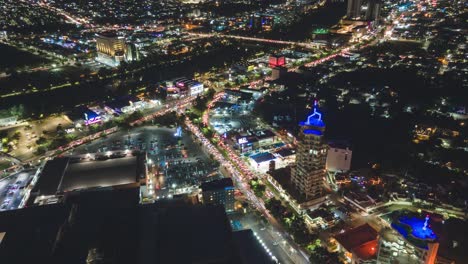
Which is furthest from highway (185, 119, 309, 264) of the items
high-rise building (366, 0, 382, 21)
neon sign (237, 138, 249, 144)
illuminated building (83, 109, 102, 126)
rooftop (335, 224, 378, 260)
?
high-rise building (366, 0, 382, 21)

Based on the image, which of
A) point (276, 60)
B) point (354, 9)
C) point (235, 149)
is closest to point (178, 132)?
point (235, 149)

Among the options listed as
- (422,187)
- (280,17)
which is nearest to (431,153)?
(422,187)

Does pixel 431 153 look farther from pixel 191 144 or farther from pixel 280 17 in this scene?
pixel 280 17

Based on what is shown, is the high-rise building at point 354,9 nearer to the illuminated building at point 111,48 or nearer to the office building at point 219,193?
the illuminated building at point 111,48

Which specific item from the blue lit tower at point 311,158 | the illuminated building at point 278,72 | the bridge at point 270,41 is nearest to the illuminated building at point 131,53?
the bridge at point 270,41

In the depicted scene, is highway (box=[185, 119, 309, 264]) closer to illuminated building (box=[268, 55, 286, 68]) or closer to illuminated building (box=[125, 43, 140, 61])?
illuminated building (box=[268, 55, 286, 68])

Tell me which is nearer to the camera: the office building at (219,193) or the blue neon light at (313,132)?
the blue neon light at (313,132)
